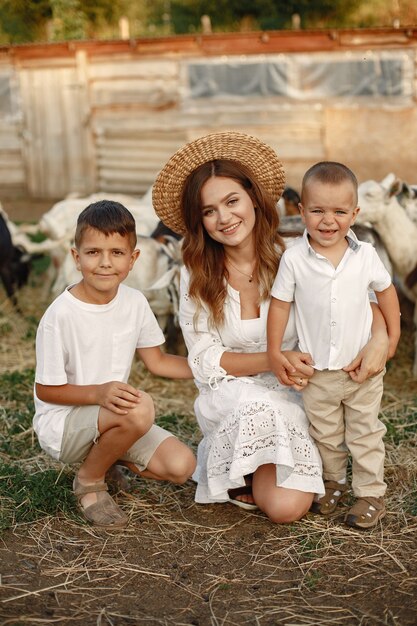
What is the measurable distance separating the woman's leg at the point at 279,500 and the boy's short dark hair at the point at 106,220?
4.22 ft

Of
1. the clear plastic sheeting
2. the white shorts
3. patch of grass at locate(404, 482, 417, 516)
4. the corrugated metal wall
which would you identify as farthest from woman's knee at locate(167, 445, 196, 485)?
the clear plastic sheeting

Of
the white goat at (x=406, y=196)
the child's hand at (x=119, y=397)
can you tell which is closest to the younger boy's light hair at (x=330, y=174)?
the child's hand at (x=119, y=397)

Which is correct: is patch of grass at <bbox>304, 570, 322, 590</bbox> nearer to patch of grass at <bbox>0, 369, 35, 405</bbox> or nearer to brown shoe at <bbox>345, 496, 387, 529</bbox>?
brown shoe at <bbox>345, 496, 387, 529</bbox>

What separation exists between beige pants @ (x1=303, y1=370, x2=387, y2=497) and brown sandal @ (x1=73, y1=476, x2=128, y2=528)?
97 cm

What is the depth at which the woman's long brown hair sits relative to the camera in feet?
12.0

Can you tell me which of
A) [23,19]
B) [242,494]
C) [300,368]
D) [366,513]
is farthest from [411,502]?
[23,19]

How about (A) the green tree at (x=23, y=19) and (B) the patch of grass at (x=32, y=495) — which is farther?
(A) the green tree at (x=23, y=19)

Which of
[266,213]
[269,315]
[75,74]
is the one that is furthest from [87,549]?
[75,74]

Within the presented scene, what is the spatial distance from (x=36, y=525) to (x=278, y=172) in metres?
2.05

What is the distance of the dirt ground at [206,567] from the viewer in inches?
113

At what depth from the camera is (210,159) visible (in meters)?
3.68

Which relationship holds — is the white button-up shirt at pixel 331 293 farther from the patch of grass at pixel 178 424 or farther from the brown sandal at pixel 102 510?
the patch of grass at pixel 178 424

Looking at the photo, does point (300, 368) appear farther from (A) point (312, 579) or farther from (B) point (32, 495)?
(B) point (32, 495)

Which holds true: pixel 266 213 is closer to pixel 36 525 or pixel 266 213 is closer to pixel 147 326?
pixel 147 326
